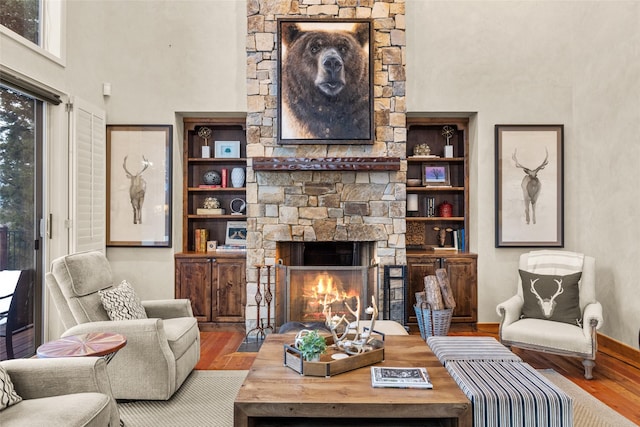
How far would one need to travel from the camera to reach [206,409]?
2.83 metres

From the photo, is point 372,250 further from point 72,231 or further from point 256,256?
point 72,231

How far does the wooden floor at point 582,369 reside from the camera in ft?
9.82

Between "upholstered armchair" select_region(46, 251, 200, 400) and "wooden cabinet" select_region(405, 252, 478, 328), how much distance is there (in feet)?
8.72

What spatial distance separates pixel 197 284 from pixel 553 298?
3509 mm

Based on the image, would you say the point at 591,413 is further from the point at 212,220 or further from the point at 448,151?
the point at 212,220

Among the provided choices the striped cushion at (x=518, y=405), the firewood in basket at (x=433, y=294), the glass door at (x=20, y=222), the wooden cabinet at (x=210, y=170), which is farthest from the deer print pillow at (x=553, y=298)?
the glass door at (x=20, y=222)

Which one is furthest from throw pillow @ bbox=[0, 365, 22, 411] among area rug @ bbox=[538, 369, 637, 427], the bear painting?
the bear painting

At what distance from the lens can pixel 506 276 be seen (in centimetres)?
473

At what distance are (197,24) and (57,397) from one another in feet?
13.1

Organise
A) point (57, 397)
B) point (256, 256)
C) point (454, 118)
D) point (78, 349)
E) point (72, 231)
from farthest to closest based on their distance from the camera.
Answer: point (454, 118), point (256, 256), point (72, 231), point (78, 349), point (57, 397)

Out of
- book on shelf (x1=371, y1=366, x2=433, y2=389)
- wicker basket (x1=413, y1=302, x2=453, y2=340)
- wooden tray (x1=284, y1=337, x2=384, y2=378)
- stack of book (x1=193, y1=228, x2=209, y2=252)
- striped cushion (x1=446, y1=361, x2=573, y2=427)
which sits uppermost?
stack of book (x1=193, y1=228, x2=209, y2=252)

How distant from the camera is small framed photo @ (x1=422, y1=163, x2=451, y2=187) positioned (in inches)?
200

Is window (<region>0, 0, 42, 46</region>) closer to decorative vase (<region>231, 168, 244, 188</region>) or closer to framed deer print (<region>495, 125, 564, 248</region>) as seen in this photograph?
decorative vase (<region>231, 168, 244, 188</region>)

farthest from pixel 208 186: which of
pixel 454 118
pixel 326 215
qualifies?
pixel 454 118
